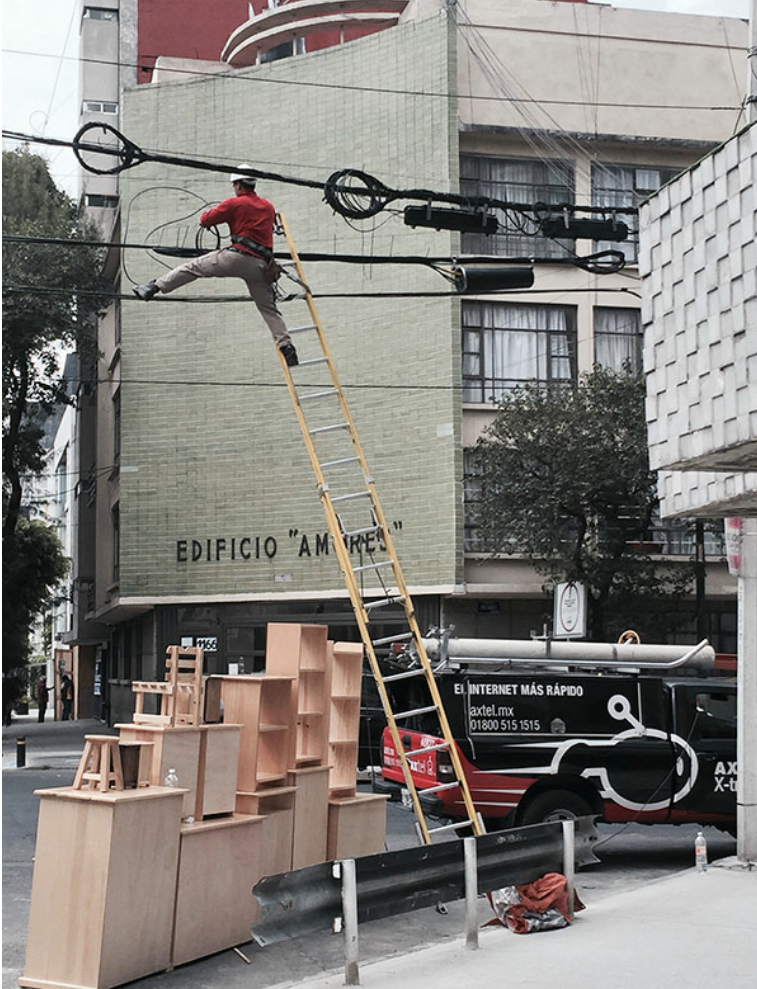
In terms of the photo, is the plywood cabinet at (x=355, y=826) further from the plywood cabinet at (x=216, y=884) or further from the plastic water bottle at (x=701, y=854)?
the plastic water bottle at (x=701, y=854)

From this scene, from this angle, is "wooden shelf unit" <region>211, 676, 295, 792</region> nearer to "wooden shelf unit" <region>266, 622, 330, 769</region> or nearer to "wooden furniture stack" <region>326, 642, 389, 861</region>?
"wooden shelf unit" <region>266, 622, 330, 769</region>

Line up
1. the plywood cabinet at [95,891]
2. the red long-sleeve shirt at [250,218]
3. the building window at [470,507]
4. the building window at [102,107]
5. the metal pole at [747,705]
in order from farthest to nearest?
the building window at [102,107] → the building window at [470,507] → the metal pole at [747,705] → the red long-sleeve shirt at [250,218] → the plywood cabinet at [95,891]

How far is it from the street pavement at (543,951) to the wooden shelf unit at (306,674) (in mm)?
1536

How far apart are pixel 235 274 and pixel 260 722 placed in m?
3.69

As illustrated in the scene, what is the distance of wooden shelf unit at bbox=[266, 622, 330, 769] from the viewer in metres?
11.5

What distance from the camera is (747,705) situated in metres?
13.7

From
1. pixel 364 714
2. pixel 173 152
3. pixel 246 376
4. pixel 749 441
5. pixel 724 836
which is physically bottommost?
pixel 724 836

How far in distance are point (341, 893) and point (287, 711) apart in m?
2.46

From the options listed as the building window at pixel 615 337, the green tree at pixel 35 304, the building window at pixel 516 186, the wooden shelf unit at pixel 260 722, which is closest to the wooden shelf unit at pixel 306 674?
the wooden shelf unit at pixel 260 722

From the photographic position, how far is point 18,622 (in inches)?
1710

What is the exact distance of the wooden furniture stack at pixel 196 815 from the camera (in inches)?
353

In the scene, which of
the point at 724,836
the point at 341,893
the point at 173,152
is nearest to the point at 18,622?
the point at 173,152

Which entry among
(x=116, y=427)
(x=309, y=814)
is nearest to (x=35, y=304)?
(x=116, y=427)

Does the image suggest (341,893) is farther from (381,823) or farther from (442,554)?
(442,554)
